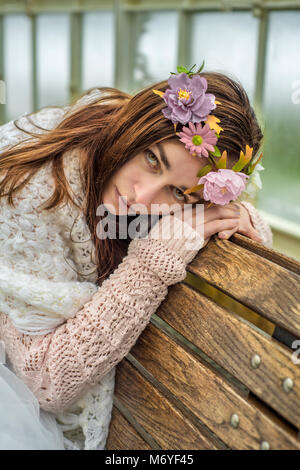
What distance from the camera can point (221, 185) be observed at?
103cm

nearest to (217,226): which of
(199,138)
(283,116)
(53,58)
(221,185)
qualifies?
(221,185)

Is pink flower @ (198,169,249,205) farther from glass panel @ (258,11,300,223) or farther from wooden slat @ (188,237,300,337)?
glass panel @ (258,11,300,223)

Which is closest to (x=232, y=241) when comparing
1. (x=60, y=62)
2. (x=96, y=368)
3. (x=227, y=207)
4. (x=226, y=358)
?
(x=227, y=207)

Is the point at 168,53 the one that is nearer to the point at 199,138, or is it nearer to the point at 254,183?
the point at 254,183

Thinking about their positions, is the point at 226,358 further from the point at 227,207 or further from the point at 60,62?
the point at 60,62

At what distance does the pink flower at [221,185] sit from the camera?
1035 millimetres

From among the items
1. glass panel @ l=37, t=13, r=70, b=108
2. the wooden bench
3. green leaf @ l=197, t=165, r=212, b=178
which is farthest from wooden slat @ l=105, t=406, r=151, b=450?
glass panel @ l=37, t=13, r=70, b=108

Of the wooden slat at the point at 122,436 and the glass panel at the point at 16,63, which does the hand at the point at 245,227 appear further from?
the glass panel at the point at 16,63

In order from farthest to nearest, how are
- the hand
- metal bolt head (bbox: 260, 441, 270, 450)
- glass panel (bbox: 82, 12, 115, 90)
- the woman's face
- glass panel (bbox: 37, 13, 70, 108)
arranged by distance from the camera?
glass panel (bbox: 37, 13, 70, 108) < glass panel (bbox: 82, 12, 115, 90) < the hand < the woman's face < metal bolt head (bbox: 260, 441, 270, 450)

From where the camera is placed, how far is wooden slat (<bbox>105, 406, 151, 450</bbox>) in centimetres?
108

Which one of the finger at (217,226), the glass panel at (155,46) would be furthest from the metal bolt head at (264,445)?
the glass panel at (155,46)

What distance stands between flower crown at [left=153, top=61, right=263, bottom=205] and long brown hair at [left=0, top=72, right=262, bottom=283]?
1.1 inches
